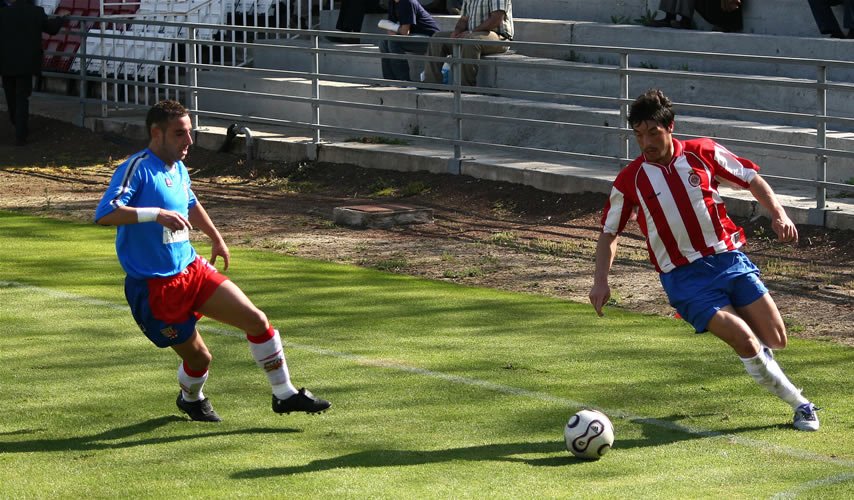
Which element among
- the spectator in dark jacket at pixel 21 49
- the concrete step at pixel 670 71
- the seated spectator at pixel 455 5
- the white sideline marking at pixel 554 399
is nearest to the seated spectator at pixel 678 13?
the concrete step at pixel 670 71

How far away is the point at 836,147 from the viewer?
47.4 feet

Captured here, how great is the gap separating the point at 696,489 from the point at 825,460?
2.67 feet

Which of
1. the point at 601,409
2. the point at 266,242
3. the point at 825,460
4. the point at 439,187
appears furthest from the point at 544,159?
the point at 825,460

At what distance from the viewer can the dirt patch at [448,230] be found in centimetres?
1132

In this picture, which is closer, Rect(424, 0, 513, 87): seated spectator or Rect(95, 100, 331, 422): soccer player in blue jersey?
Rect(95, 100, 331, 422): soccer player in blue jersey

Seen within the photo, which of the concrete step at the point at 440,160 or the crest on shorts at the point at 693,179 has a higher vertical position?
the crest on shorts at the point at 693,179

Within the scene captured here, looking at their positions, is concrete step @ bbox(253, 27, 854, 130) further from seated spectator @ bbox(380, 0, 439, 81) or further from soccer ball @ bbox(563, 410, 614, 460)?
soccer ball @ bbox(563, 410, 614, 460)

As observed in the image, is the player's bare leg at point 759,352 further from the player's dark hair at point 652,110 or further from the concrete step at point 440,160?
the concrete step at point 440,160

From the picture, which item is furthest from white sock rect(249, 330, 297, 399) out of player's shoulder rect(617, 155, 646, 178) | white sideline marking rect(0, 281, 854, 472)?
player's shoulder rect(617, 155, 646, 178)

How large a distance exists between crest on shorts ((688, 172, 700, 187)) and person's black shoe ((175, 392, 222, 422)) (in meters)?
2.74

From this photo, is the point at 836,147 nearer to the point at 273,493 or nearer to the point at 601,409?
the point at 601,409

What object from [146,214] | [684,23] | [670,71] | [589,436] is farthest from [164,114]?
[684,23]

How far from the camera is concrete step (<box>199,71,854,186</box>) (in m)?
14.7

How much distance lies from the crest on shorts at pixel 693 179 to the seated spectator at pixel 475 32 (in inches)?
428
